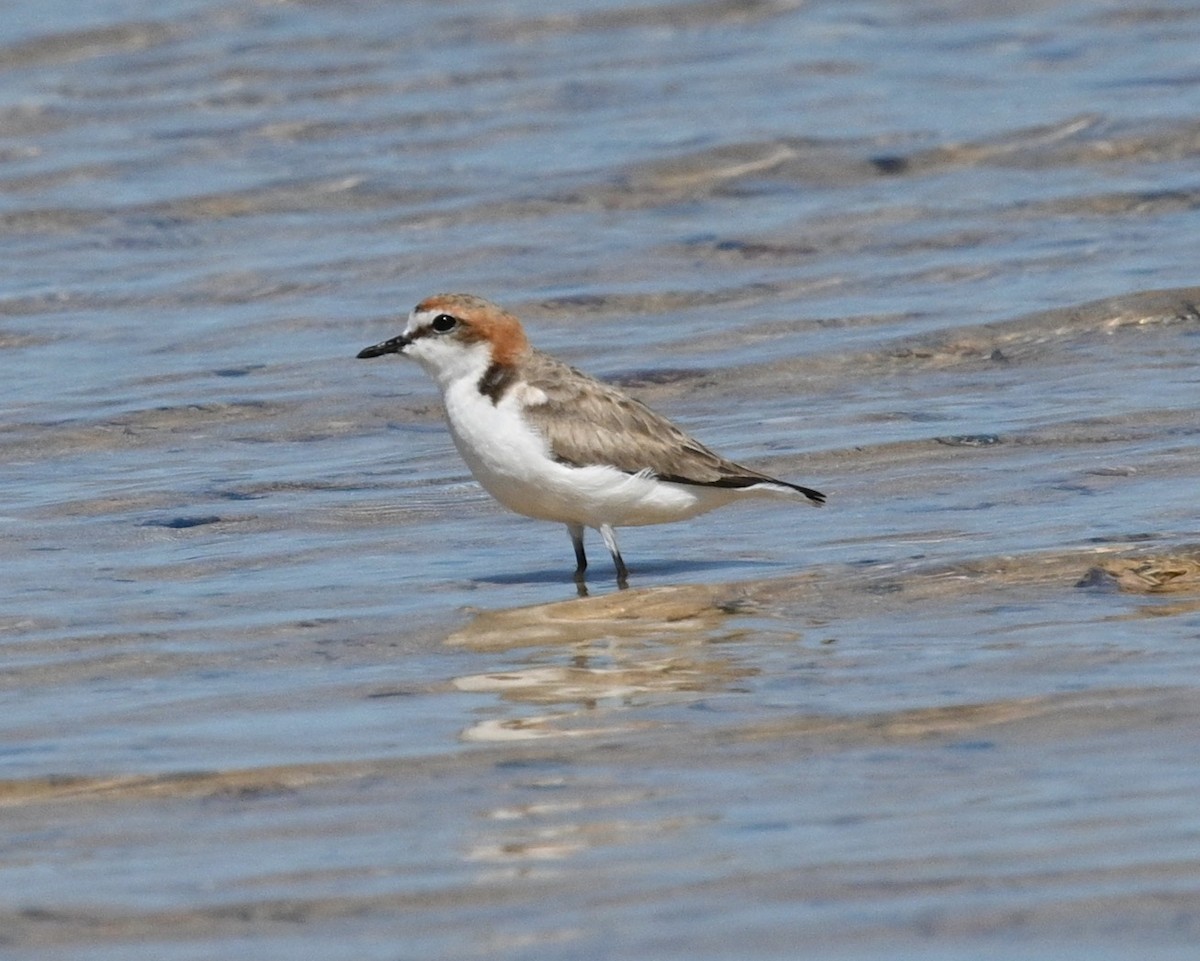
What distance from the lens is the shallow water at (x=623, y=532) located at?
5.58 m

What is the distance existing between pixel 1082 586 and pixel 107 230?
37.3 feet

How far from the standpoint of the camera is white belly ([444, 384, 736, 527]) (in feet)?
30.6

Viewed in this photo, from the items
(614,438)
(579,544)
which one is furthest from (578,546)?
(614,438)

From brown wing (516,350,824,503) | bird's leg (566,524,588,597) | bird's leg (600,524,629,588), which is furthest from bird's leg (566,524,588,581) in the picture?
brown wing (516,350,824,503)

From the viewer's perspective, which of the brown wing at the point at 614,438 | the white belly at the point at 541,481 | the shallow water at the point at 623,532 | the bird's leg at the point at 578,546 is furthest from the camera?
the bird's leg at the point at 578,546

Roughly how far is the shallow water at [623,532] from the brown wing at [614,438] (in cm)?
42

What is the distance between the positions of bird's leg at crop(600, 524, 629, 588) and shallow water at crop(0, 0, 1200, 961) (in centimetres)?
12

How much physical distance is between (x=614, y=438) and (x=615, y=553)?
1.65 ft

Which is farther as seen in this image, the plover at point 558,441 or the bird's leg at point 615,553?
the bird's leg at point 615,553

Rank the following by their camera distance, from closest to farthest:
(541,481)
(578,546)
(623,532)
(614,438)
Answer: (541,481)
(614,438)
(578,546)
(623,532)

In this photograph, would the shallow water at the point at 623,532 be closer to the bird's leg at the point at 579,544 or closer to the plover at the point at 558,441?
the bird's leg at the point at 579,544

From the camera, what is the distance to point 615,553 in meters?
9.55

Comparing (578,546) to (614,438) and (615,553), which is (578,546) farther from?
(614,438)

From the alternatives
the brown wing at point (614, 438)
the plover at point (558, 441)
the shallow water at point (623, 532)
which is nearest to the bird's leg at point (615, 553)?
the plover at point (558, 441)
